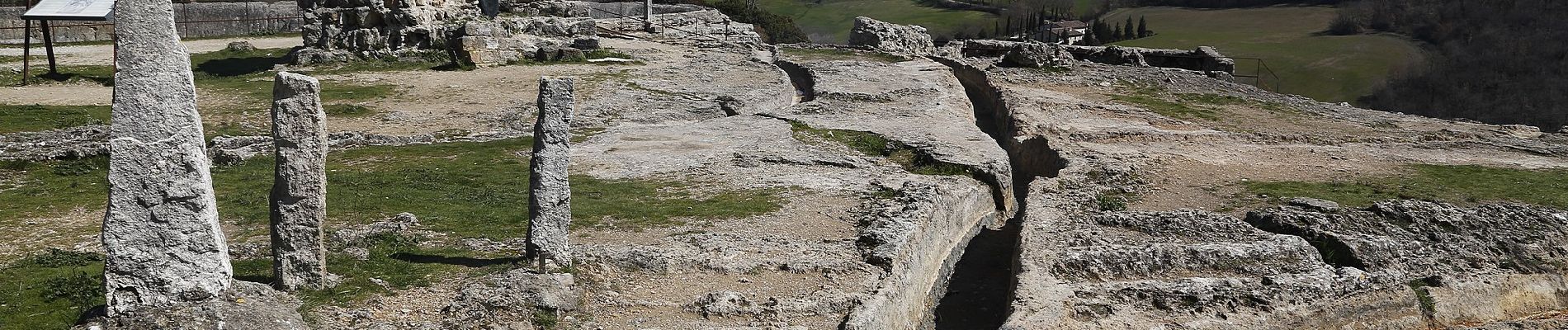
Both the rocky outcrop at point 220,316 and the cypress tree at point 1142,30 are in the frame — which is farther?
the cypress tree at point 1142,30

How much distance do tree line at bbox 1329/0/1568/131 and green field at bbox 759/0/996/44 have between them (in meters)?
28.8

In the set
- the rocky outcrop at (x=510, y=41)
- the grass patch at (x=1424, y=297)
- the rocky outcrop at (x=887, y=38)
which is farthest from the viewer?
the rocky outcrop at (x=887, y=38)

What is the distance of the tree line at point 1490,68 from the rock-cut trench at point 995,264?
28.5 m

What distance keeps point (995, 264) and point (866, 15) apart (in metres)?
72.7

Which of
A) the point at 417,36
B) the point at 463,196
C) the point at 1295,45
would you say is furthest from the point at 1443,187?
the point at 1295,45

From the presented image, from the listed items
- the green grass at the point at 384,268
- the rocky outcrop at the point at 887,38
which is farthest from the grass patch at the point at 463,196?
the rocky outcrop at the point at 887,38

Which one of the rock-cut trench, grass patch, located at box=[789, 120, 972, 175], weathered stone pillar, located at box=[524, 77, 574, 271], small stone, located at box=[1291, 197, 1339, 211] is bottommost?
the rock-cut trench

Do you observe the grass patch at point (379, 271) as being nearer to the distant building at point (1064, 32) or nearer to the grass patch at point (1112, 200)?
the grass patch at point (1112, 200)

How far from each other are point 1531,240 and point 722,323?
391 inches

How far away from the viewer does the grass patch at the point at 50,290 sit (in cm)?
945

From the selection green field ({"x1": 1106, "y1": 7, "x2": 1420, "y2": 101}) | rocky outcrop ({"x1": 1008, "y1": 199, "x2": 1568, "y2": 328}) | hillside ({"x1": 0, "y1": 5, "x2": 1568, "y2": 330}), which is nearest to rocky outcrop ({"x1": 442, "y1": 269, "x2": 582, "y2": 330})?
hillside ({"x1": 0, "y1": 5, "x2": 1568, "y2": 330})

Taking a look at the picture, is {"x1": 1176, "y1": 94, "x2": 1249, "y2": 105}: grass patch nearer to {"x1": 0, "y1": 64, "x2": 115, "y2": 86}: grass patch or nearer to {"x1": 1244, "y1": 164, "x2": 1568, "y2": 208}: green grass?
{"x1": 1244, "y1": 164, "x2": 1568, "y2": 208}: green grass

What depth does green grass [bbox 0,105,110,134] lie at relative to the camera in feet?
66.1

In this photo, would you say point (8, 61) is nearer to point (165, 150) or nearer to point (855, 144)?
point (855, 144)
